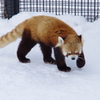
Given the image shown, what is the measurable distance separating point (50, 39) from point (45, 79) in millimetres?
740

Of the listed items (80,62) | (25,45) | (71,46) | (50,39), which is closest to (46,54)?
(25,45)

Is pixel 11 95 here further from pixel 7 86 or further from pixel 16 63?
pixel 16 63

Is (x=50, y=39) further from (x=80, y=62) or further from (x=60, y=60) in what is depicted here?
(x=80, y=62)

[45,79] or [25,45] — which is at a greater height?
[25,45]

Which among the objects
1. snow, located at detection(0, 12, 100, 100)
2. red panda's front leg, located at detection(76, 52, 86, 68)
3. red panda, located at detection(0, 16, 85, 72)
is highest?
red panda, located at detection(0, 16, 85, 72)

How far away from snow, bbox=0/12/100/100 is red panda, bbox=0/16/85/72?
0.17 m

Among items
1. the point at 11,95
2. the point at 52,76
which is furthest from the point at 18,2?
the point at 11,95

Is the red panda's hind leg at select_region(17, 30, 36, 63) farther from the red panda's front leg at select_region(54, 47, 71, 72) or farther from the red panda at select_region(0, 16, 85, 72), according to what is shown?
the red panda's front leg at select_region(54, 47, 71, 72)

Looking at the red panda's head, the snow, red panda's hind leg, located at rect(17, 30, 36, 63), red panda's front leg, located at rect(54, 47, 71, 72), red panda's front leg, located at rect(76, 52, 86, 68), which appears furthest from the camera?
red panda's hind leg, located at rect(17, 30, 36, 63)

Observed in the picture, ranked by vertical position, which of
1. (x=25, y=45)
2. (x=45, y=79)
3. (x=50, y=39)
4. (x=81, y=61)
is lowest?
(x=45, y=79)

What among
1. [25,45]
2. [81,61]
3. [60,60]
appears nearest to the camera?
[60,60]

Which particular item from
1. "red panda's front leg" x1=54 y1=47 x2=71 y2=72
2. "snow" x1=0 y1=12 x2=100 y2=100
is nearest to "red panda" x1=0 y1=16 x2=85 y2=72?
"red panda's front leg" x1=54 y1=47 x2=71 y2=72

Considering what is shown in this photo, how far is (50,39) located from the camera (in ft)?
16.0

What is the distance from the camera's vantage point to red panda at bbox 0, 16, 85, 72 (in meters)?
4.54
